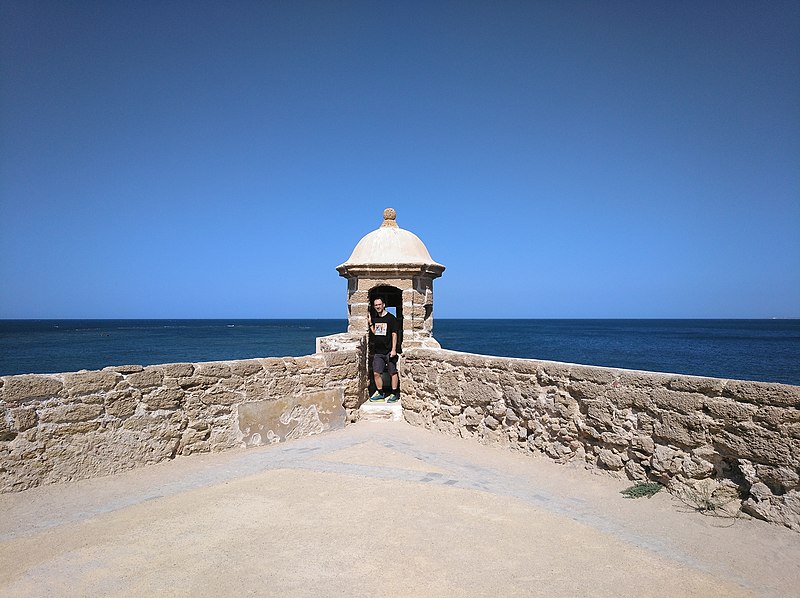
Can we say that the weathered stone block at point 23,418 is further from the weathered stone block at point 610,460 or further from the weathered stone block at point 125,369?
the weathered stone block at point 610,460

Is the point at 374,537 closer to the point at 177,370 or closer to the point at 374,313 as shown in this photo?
the point at 177,370

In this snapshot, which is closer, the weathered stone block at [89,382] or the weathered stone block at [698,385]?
the weathered stone block at [698,385]

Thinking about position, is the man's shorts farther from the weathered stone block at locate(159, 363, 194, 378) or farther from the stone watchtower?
the weathered stone block at locate(159, 363, 194, 378)

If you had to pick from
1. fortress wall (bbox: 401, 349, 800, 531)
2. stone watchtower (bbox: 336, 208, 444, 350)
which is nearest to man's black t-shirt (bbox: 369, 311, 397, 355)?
stone watchtower (bbox: 336, 208, 444, 350)

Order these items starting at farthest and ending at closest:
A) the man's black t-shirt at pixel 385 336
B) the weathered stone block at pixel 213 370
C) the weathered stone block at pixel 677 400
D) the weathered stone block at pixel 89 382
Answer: the man's black t-shirt at pixel 385 336, the weathered stone block at pixel 213 370, the weathered stone block at pixel 89 382, the weathered stone block at pixel 677 400

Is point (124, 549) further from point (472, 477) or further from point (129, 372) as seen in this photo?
point (472, 477)

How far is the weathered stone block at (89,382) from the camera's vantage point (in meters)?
4.64

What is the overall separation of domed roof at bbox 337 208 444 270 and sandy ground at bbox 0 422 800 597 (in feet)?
12.3

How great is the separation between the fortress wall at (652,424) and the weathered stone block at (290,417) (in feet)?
4.95

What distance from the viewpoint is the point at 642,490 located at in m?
4.33

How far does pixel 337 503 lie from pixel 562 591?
6.37 feet

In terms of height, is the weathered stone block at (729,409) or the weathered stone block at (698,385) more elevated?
the weathered stone block at (698,385)

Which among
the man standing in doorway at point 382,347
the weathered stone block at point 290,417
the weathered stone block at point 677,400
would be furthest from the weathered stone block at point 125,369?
the weathered stone block at point 677,400

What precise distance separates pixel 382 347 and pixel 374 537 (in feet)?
19.2
